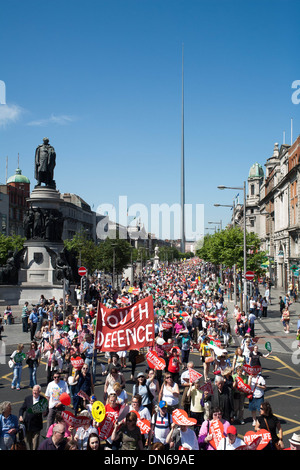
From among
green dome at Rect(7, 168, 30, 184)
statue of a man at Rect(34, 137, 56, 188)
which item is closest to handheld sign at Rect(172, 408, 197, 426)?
statue of a man at Rect(34, 137, 56, 188)

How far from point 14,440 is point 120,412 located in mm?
1840

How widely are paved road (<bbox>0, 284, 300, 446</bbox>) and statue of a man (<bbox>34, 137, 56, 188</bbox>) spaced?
14.9m

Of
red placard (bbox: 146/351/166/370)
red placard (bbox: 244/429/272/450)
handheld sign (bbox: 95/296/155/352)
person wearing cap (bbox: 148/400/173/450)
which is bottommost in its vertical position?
person wearing cap (bbox: 148/400/173/450)

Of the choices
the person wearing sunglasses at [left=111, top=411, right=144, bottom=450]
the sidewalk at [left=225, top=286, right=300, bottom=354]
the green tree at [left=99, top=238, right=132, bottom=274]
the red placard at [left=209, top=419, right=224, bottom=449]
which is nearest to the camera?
the red placard at [left=209, top=419, right=224, bottom=449]

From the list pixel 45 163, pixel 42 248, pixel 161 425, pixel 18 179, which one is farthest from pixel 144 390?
pixel 18 179

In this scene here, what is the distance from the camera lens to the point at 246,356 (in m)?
13.3

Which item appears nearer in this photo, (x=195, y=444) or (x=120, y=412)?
(x=195, y=444)

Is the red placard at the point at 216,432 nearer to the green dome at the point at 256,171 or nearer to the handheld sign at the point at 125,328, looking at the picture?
the handheld sign at the point at 125,328

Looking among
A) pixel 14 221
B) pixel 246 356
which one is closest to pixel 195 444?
pixel 246 356

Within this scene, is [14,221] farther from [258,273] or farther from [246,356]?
[246,356]

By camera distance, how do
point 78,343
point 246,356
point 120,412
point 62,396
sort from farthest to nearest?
point 78,343, point 246,356, point 62,396, point 120,412

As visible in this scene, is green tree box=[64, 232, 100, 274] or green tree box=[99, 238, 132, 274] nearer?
green tree box=[64, 232, 100, 274]

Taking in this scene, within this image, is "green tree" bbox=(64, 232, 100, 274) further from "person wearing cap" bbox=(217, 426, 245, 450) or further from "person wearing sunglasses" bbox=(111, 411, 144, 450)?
"person wearing cap" bbox=(217, 426, 245, 450)

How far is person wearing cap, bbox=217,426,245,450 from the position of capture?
7.05m
